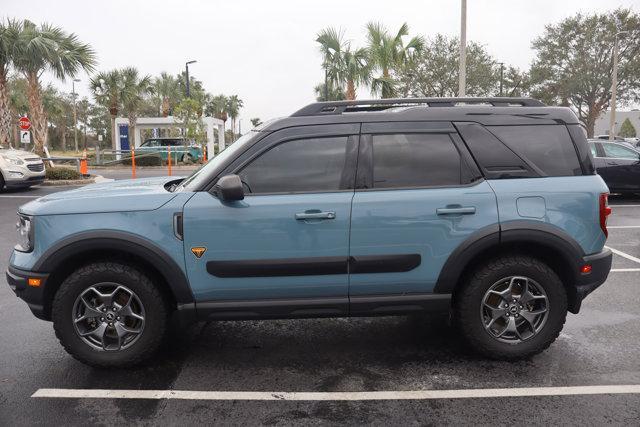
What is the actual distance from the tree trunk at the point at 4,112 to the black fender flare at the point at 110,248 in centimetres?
1746

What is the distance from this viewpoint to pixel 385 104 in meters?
4.09

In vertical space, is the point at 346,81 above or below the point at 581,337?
above

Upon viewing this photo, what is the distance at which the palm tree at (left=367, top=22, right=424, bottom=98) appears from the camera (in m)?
20.7

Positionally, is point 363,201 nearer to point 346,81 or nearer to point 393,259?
point 393,259

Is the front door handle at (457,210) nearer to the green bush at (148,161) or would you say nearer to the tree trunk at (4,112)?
the tree trunk at (4,112)

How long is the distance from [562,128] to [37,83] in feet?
65.2

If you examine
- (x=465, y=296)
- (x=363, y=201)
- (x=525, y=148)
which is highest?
(x=525, y=148)

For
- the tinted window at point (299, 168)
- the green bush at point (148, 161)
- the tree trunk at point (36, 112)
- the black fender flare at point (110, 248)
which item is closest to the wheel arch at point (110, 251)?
the black fender flare at point (110, 248)

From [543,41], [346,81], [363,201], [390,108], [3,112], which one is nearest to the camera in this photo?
[363,201]

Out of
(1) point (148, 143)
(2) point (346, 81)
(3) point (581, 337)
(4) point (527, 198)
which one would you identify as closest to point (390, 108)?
(4) point (527, 198)

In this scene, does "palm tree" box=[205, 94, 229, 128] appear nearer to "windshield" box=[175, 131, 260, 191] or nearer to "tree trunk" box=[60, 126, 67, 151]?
"tree trunk" box=[60, 126, 67, 151]

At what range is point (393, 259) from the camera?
3.67 metres

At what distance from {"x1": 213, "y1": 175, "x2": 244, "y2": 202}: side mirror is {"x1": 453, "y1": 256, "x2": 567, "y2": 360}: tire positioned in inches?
69.9

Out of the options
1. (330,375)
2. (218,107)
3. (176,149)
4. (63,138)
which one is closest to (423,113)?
(330,375)
